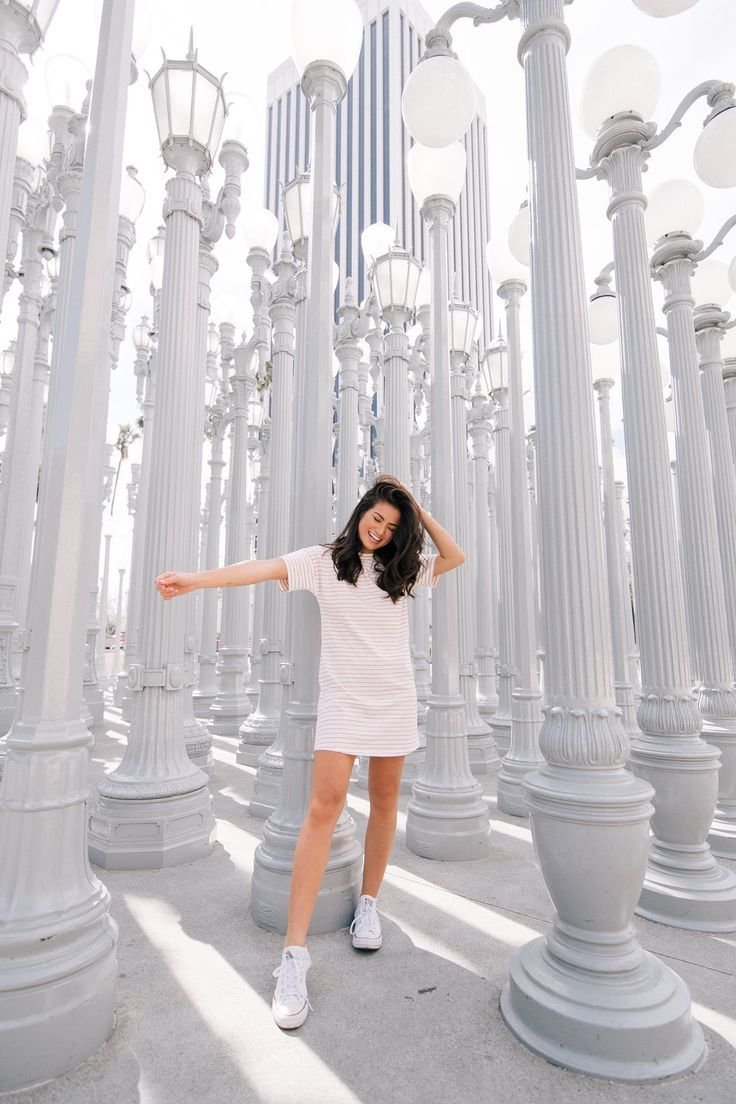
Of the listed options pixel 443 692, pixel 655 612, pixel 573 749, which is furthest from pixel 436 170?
pixel 573 749

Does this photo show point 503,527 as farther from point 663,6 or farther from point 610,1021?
point 610,1021

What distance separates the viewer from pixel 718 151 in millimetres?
5090

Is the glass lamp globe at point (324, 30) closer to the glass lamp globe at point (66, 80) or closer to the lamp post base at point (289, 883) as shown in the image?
the glass lamp globe at point (66, 80)

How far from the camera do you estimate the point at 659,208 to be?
224 inches

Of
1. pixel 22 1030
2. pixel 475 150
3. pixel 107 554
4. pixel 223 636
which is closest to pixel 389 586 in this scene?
pixel 22 1030

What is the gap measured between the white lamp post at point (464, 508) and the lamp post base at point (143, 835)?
10.9 feet

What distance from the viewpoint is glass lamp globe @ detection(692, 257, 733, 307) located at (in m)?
6.87

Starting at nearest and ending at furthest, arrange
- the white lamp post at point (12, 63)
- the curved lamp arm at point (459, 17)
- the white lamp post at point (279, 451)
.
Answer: the curved lamp arm at point (459, 17) < the white lamp post at point (12, 63) < the white lamp post at point (279, 451)

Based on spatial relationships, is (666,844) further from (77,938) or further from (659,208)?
(659,208)

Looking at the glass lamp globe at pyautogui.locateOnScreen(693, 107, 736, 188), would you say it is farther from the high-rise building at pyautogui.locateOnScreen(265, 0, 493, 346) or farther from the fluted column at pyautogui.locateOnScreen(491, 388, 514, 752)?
the high-rise building at pyautogui.locateOnScreen(265, 0, 493, 346)

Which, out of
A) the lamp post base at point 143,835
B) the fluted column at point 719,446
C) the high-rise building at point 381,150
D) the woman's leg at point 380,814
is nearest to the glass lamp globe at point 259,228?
the fluted column at point 719,446

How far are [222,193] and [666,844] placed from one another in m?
7.07

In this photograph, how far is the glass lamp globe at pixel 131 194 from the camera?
721cm

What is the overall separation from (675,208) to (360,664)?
5.45 metres
